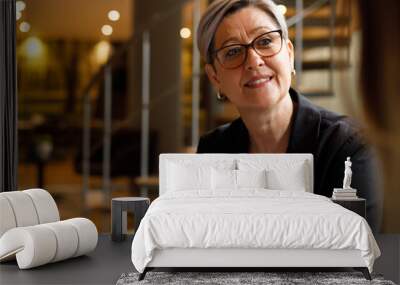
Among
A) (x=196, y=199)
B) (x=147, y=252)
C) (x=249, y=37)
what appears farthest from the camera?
(x=249, y=37)

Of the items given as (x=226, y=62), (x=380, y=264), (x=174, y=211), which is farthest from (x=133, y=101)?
(x=380, y=264)

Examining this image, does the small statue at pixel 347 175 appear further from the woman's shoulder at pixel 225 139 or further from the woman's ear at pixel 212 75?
the woman's ear at pixel 212 75

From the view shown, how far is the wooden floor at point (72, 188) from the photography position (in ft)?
21.5

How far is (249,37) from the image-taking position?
20.9ft

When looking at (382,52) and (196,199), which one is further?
(382,52)

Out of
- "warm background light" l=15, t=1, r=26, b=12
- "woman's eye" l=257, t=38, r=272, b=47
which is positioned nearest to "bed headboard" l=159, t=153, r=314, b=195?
"woman's eye" l=257, t=38, r=272, b=47

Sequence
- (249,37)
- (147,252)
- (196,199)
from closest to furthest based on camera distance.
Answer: (147,252) < (196,199) < (249,37)

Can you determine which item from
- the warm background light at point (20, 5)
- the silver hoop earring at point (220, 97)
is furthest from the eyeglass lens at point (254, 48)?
the warm background light at point (20, 5)

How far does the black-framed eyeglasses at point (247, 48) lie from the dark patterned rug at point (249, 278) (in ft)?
7.32

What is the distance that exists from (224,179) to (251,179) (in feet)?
0.73

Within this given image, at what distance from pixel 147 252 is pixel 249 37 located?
2.53 metres

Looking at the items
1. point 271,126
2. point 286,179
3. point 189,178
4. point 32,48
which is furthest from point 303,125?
point 32,48

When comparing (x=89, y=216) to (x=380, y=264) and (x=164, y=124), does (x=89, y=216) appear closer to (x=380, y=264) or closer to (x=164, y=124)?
(x=164, y=124)

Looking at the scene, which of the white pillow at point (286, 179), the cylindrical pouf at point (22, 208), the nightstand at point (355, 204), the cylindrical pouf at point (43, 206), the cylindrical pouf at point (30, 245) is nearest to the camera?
the cylindrical pouf at point (30, 245)
